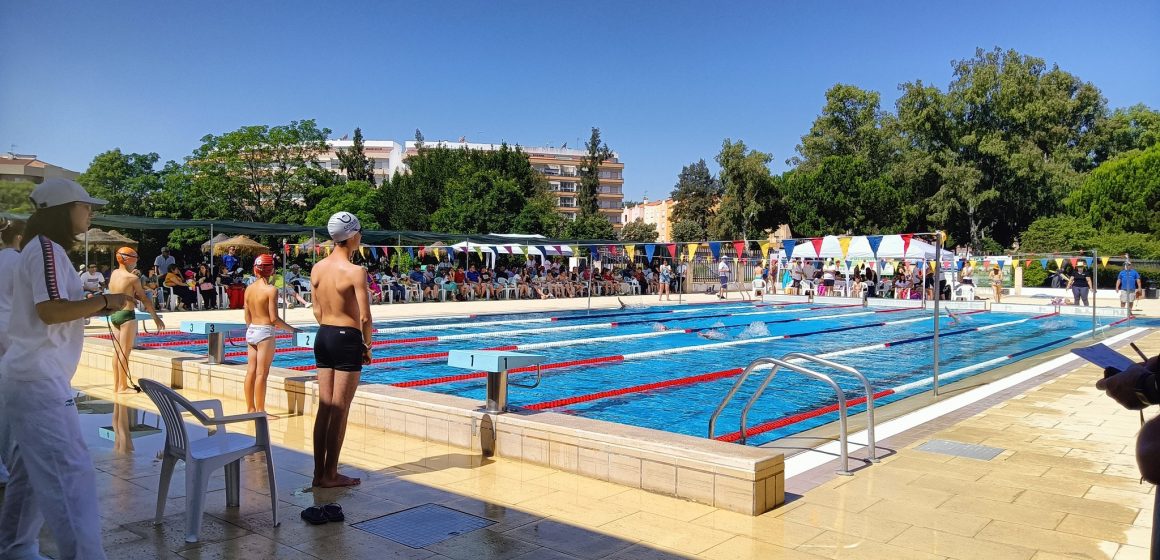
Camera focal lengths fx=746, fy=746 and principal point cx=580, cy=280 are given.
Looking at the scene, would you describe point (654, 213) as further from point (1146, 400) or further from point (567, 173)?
point (1146, 400)

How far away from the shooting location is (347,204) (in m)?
45.1

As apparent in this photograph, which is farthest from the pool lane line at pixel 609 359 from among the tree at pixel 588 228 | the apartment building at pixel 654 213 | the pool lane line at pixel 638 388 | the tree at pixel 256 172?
the apartment building at pixel 654 213

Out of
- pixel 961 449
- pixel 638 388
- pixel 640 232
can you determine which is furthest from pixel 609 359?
pixel 640 232

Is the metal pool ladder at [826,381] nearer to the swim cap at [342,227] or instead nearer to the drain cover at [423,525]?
the drain cover at [423,525]

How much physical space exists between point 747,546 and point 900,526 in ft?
2.77

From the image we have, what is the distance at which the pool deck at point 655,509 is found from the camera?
10.7 feet

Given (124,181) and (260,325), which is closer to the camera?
(260,325)

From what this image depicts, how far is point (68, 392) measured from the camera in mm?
2576

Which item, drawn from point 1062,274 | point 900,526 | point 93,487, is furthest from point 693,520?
point 1062,274

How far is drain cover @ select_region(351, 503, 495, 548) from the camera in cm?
339

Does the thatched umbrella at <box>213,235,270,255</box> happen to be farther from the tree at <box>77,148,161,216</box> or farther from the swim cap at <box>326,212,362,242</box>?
the swim cap at <box>326,212,362,242</box>

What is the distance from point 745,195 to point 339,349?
150 ft

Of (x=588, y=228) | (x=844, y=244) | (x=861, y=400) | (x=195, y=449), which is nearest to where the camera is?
(x=195, y=449)

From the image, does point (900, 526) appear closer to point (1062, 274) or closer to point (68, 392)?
point (68, 392)
